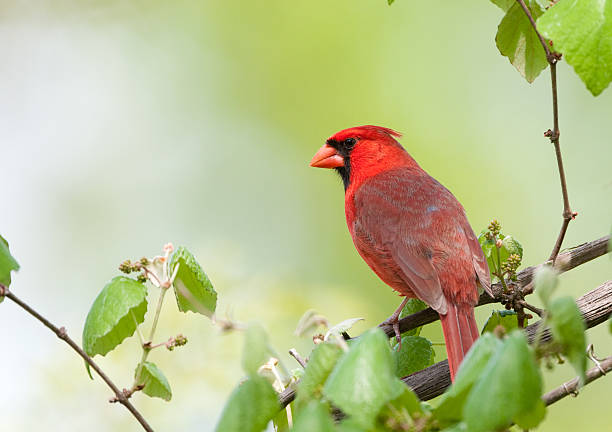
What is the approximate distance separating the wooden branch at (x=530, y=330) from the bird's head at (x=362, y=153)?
1.48m

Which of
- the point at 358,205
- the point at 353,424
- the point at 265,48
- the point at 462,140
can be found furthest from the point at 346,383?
the point at 265,48

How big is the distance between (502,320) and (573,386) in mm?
610

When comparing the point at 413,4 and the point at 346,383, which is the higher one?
the point at 413,4

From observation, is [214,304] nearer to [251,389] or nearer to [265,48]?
[251,389]

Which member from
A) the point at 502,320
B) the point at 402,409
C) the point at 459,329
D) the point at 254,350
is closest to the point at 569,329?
the point at 402,409

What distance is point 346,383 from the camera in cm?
79

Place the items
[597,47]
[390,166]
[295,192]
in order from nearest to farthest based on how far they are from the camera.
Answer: [597,47]
[390,166]
[295,192]

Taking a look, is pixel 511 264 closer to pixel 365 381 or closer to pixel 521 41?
pixel 521 41

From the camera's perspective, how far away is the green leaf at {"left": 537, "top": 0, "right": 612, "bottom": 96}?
1.07m

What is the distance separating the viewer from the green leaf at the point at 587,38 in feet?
3.52

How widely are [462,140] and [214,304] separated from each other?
15.0 ft

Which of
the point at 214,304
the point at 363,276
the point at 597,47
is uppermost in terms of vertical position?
the point at 363,276

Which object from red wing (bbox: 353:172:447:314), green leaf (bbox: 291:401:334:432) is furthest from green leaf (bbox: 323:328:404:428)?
red wing (bbox: 353:172:447:314)

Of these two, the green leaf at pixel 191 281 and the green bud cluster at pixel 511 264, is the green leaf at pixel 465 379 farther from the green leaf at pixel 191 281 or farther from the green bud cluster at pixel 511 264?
the green bud cluster at pixel 511 264
